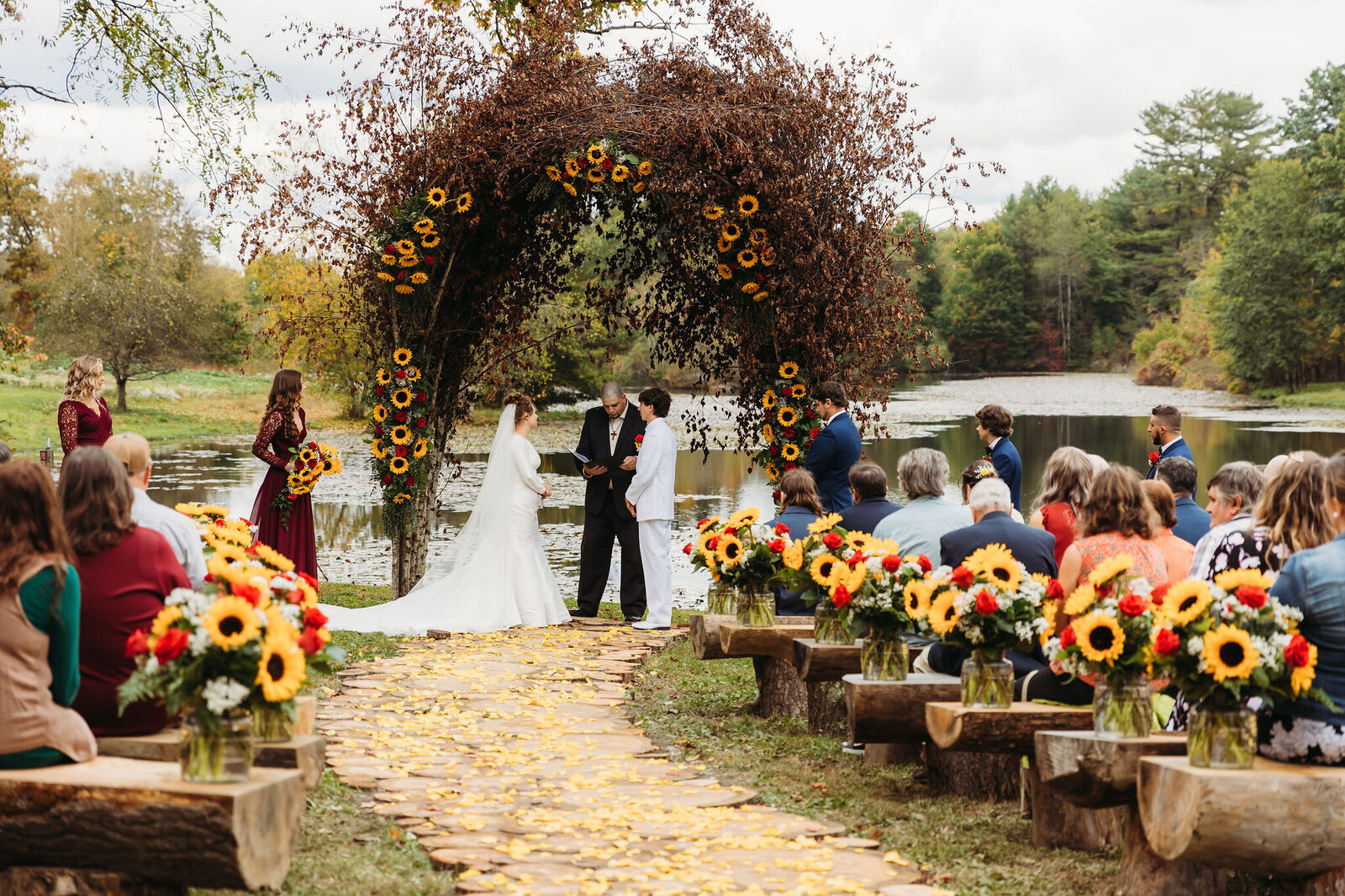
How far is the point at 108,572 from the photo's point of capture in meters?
3.85

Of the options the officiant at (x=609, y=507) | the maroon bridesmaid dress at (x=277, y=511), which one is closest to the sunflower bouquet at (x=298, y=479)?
the maroon bridesmaid dress at (x=277, y=511)

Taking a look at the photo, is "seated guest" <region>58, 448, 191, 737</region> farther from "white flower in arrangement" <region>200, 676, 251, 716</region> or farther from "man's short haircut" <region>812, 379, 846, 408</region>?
"man's short haircut" <region>812, 379, 846, 408</region>

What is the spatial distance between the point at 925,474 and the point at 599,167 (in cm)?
515

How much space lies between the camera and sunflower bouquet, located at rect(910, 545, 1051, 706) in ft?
15.0

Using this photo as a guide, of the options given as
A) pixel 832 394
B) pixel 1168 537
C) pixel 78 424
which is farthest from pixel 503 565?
pixel 1168 537

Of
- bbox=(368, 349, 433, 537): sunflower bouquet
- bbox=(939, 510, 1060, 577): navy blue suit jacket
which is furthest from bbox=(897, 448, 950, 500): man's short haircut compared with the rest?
bbox=(368, 349, 433, 537): sunflower bouquet

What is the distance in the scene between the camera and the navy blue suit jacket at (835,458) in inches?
346

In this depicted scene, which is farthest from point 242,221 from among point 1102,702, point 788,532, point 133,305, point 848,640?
point 133,305

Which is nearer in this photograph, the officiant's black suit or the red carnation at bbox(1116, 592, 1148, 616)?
the red carnation at bbox(1116, 592, 1148, 616)

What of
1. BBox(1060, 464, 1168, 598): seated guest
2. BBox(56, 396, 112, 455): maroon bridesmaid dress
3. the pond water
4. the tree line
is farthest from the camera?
the tree line

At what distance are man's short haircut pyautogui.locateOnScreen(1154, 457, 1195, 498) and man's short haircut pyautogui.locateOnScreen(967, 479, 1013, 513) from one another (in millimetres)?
1756

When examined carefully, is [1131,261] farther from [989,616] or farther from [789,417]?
[989,616]

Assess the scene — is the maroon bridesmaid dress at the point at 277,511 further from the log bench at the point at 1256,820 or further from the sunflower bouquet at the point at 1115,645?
the log bench at the point at 1256,820

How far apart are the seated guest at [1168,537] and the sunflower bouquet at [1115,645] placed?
48.2 inches
